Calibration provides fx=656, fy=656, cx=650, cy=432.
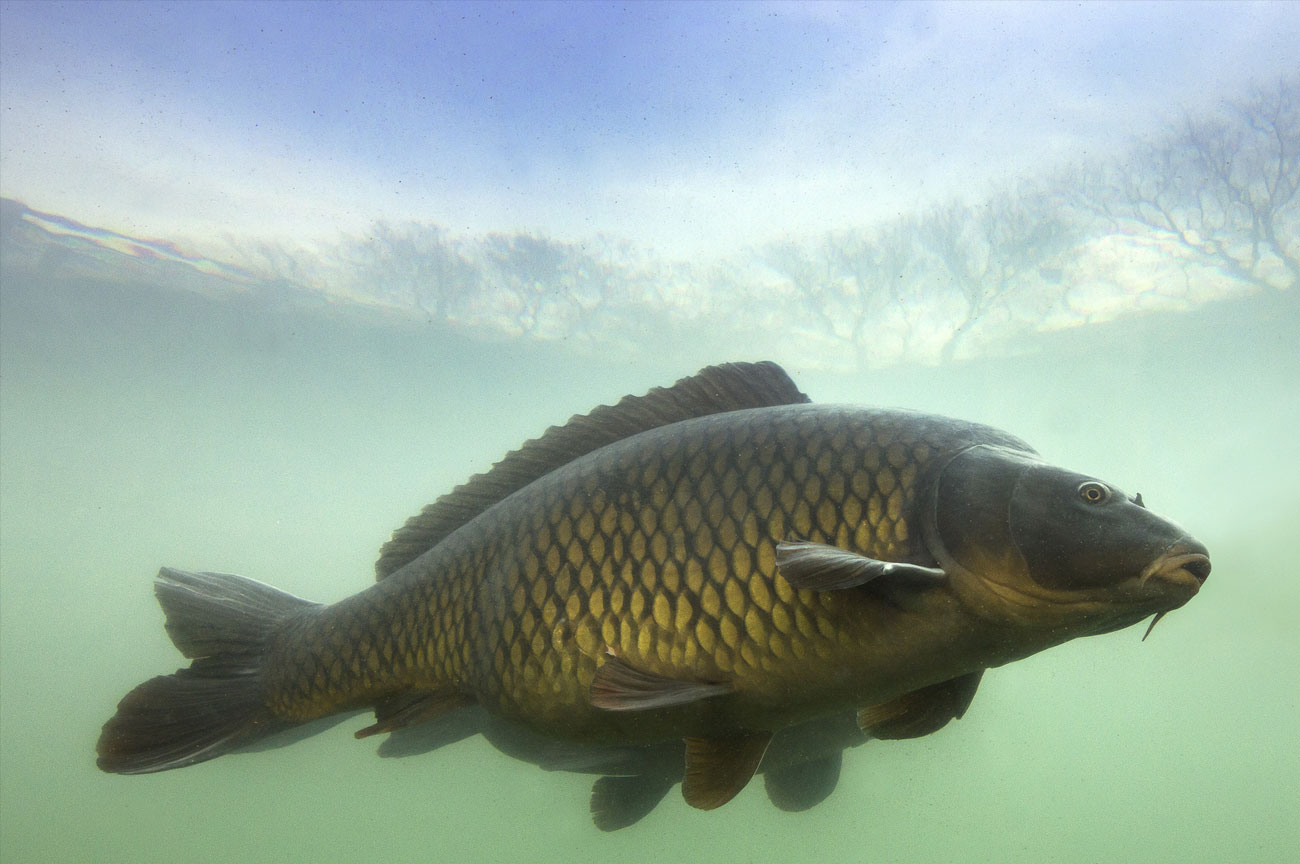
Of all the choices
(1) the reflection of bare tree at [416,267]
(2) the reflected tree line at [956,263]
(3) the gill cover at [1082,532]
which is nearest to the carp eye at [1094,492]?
(3) the gill cover at [1082,532]

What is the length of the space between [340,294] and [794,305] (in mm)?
16313

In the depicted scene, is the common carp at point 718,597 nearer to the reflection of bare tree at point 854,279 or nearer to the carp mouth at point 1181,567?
the carp mouth at point 1181,567

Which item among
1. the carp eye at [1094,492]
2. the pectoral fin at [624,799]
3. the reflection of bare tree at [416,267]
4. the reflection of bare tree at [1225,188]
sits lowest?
the pectoral fin at [624,799]

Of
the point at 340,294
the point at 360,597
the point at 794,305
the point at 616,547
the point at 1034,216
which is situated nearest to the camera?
the point at 616,547

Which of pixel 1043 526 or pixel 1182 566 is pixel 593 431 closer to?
pixel 1043 526

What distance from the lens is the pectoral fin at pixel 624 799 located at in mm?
2803

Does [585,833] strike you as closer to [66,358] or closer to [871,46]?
[871,46]

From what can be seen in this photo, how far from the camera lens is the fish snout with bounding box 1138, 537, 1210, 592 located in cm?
140

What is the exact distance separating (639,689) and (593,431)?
106 cm

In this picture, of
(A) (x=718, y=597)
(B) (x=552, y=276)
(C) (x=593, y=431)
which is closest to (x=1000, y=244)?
(B) (x=552, y=276)

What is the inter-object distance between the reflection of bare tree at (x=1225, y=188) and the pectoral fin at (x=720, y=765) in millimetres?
21780

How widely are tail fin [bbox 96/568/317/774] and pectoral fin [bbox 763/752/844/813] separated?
7.55 ft

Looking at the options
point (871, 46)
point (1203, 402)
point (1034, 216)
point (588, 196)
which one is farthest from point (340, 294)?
point (1203, 402)

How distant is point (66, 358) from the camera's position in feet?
86.9
